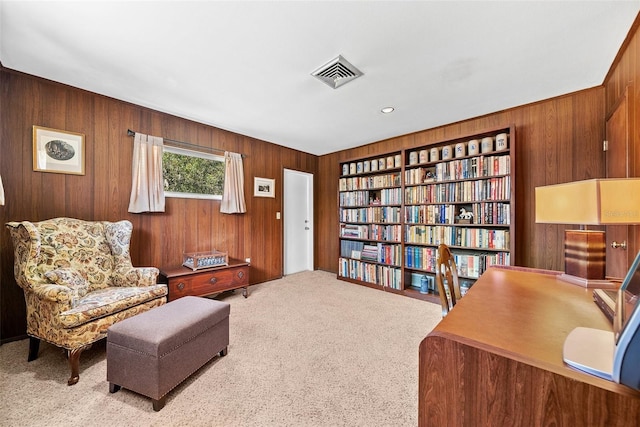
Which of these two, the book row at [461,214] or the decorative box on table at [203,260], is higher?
the book row at [461,214]

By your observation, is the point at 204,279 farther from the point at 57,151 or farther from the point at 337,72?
the point at 337,72

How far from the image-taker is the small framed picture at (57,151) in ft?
7.28

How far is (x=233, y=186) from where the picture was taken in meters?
3.54

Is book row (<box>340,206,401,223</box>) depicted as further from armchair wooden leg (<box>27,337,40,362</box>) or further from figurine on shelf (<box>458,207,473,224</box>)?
armchair wooden leg (<box>27,337,40,362</box>)

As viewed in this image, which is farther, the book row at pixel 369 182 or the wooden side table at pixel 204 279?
the book row at pixel 369 182

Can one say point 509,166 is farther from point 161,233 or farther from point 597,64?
point 161,233

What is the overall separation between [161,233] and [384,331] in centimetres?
274

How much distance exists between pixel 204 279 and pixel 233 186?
53.1 inches

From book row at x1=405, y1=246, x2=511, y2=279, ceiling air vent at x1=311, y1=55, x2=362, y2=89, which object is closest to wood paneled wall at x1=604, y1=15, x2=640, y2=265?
book row at x1=405, y1=246, x2=511, y2=279

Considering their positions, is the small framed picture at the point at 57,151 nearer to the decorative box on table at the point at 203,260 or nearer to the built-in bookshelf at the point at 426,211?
the decorative box on table at the point at 203,260

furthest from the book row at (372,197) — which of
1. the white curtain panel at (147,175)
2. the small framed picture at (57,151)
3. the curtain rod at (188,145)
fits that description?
the small framed picture at (57,151)

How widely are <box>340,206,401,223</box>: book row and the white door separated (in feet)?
2.94

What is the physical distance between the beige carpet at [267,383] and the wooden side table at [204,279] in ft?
1.84

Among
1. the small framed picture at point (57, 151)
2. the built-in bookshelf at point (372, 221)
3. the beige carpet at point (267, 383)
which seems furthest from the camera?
the built-in bookshelf at point (372, 221)
